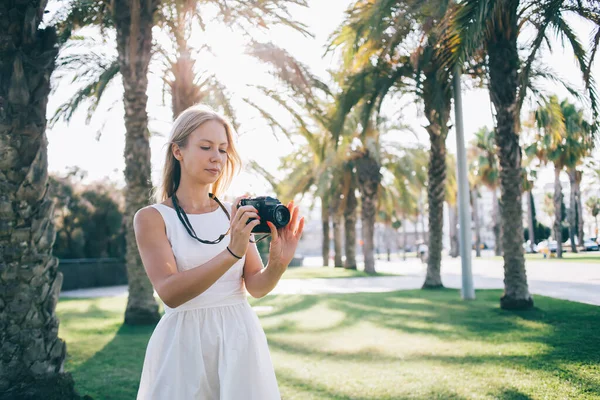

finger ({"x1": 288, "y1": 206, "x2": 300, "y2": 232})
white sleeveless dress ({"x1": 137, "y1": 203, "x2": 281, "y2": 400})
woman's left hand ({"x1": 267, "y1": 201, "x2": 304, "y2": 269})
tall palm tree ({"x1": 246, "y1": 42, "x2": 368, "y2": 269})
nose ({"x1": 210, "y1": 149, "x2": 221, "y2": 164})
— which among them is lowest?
white sleeveless dress ({"x1": 137, "y1": 203, "x2": 281, "y2": 400})

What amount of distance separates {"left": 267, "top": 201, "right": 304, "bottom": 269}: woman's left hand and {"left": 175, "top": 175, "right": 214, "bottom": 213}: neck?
368mm

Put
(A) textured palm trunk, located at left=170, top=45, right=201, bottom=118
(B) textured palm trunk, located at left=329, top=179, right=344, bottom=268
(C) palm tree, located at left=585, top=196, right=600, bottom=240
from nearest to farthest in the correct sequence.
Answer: (A) textured palm trunk, located at left=170, top=45, right=201, bottom=118 < (C) palm tree, located at left=585, top=196, right=600, bottom=240 < (B) textured palm trunk, located at left=329, top=179, right=344, bottom=268

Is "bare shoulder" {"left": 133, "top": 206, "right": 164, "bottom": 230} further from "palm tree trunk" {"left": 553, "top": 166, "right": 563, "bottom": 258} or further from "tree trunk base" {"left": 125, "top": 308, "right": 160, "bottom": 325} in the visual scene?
"palm tree trunk" {"left": 553, "top": 166, "right": 563, "bottom": 258}

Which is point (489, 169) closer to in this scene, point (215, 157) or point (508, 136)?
point (508, 136)

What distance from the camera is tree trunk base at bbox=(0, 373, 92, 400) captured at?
165 inches

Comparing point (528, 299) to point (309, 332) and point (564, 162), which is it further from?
point (564, 162)

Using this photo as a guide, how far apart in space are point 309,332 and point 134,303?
9.98 ft

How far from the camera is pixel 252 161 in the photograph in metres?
16.4

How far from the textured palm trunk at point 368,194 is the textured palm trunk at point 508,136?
14085 millimetres

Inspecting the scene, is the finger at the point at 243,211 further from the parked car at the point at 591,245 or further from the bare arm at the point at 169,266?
the parked car at the point at 591,245

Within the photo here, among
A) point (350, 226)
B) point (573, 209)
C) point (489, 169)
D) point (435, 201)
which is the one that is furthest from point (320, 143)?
point (489, 169)

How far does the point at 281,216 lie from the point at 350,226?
81.8ft

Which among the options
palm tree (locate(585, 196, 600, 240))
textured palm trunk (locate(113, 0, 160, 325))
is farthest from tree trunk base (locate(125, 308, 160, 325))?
palm tree (locate(585, 196, 600, 240))

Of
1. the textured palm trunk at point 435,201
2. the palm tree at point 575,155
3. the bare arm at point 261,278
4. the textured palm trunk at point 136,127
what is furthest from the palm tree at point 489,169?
the bare arm at point 261,278
